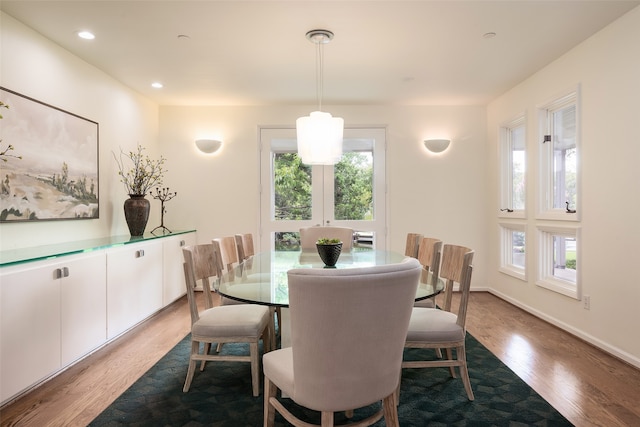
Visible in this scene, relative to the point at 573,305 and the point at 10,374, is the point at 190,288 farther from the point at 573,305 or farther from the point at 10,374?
the point at 573,305

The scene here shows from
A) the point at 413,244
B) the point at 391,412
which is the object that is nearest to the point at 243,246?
the point at 413,244

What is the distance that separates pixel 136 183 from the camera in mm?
4148

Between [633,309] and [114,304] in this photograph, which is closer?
[633,309]

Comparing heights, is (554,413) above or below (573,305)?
below

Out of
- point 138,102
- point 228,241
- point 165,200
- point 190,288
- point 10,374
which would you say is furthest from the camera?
point 165,200

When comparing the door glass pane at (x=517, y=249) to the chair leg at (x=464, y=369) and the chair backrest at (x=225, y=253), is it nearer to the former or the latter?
the chair leg at (x=464, y=369)

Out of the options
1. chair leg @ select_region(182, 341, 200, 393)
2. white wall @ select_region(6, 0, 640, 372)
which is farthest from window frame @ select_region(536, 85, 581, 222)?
chair leg @ select_region(182, 341, 200, 393)

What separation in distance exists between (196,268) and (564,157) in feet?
11.6

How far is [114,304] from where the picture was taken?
124 inches

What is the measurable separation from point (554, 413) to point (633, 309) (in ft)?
4.13

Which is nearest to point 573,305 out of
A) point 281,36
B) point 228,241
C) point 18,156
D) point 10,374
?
point 228,241

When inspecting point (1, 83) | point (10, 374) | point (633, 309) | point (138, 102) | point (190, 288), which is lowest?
point (10, 374)

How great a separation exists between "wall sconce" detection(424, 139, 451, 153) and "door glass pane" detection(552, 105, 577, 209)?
137 cm

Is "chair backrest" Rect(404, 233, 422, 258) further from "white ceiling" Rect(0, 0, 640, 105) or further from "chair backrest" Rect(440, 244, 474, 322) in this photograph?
"white ceiling" Rect(0, 0, 640, 105)
